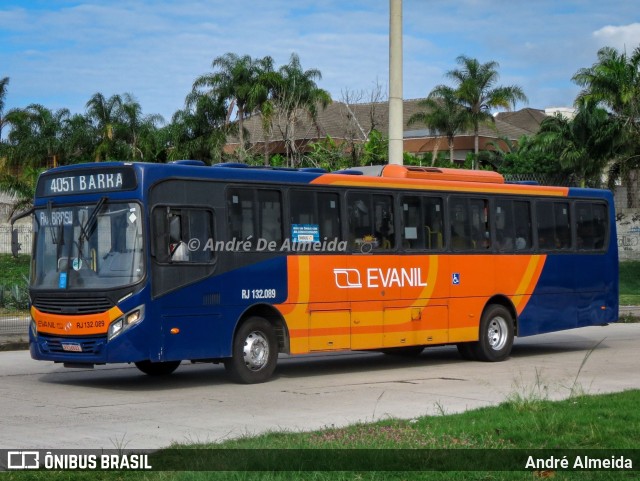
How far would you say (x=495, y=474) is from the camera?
27.2 feet

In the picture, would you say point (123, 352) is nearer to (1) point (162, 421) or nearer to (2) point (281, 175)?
(1) point (162, 421)

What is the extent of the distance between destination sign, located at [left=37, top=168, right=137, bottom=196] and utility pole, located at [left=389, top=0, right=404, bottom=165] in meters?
8.24

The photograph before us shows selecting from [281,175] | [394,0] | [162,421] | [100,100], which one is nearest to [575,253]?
[394,0]

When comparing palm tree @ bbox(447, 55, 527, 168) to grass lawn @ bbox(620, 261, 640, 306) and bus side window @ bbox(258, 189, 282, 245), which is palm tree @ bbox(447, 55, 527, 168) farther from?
bus side window @ bbox(258, 189, 282, 245)

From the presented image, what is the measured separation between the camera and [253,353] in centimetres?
1619

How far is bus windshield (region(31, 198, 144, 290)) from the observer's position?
14930mm

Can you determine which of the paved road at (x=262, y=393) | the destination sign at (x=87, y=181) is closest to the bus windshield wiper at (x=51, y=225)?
the destination sign at (x=87, y=181)

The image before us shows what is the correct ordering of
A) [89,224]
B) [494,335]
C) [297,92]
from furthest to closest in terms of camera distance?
[297,92], [494,335], [89,224]

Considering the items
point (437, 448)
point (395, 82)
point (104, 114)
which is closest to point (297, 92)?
point (104, 114)

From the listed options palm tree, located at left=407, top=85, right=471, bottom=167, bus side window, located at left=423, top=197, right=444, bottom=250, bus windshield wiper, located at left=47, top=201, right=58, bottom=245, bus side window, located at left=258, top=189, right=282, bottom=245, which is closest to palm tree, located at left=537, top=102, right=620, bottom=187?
palm tree, located at left=407, top=85, right=471, bottom=167

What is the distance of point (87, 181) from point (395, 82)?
28.7ft

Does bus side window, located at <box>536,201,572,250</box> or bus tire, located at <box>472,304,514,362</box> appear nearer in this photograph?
bus tire, located at <box>472,304,514,362</box>

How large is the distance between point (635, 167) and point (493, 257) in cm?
2723

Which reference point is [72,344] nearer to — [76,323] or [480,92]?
[76,323]
